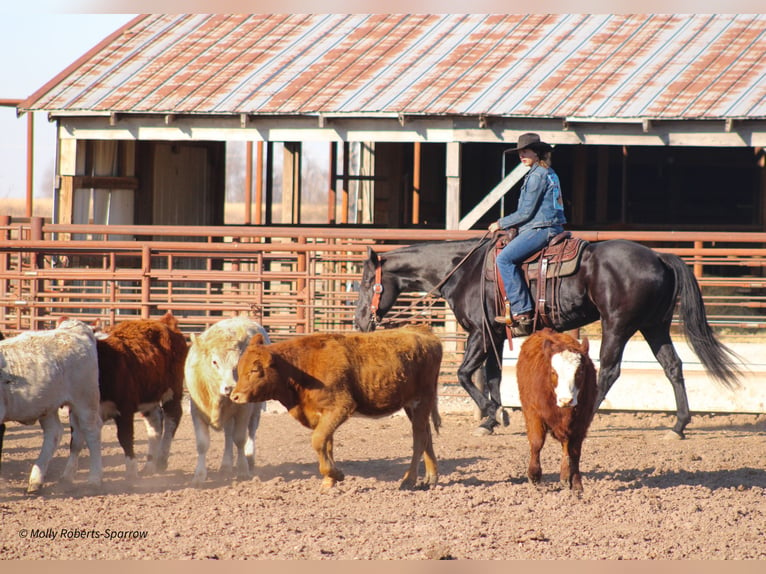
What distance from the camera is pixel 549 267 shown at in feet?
27.7

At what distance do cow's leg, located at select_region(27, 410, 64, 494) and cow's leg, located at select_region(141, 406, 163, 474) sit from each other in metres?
0.87

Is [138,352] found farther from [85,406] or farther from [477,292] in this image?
[477,292]

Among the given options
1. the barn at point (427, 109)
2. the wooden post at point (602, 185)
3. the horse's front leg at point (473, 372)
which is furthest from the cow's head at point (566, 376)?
the wooden post at point (602, 185)

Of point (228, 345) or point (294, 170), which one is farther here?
point (294, 170)

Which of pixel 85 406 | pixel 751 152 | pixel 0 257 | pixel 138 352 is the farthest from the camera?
pixel 751 152

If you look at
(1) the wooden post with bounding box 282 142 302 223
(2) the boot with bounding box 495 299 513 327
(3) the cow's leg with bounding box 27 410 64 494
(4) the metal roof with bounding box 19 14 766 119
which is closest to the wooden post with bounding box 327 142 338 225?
(1) the wooden post with bounding box 282 142 302 223

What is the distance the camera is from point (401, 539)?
532 cm

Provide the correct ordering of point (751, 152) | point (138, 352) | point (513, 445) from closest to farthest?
point (138, 352) → point (513, 445) → point (751, 152)

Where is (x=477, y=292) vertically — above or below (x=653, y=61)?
below

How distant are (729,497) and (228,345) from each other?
11.1 ft

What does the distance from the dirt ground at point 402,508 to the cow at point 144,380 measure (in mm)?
260

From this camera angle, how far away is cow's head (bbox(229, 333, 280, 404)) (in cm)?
606

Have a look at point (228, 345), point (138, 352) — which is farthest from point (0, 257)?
point (228, 345)

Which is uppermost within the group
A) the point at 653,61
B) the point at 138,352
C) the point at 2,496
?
the point at 653,61
